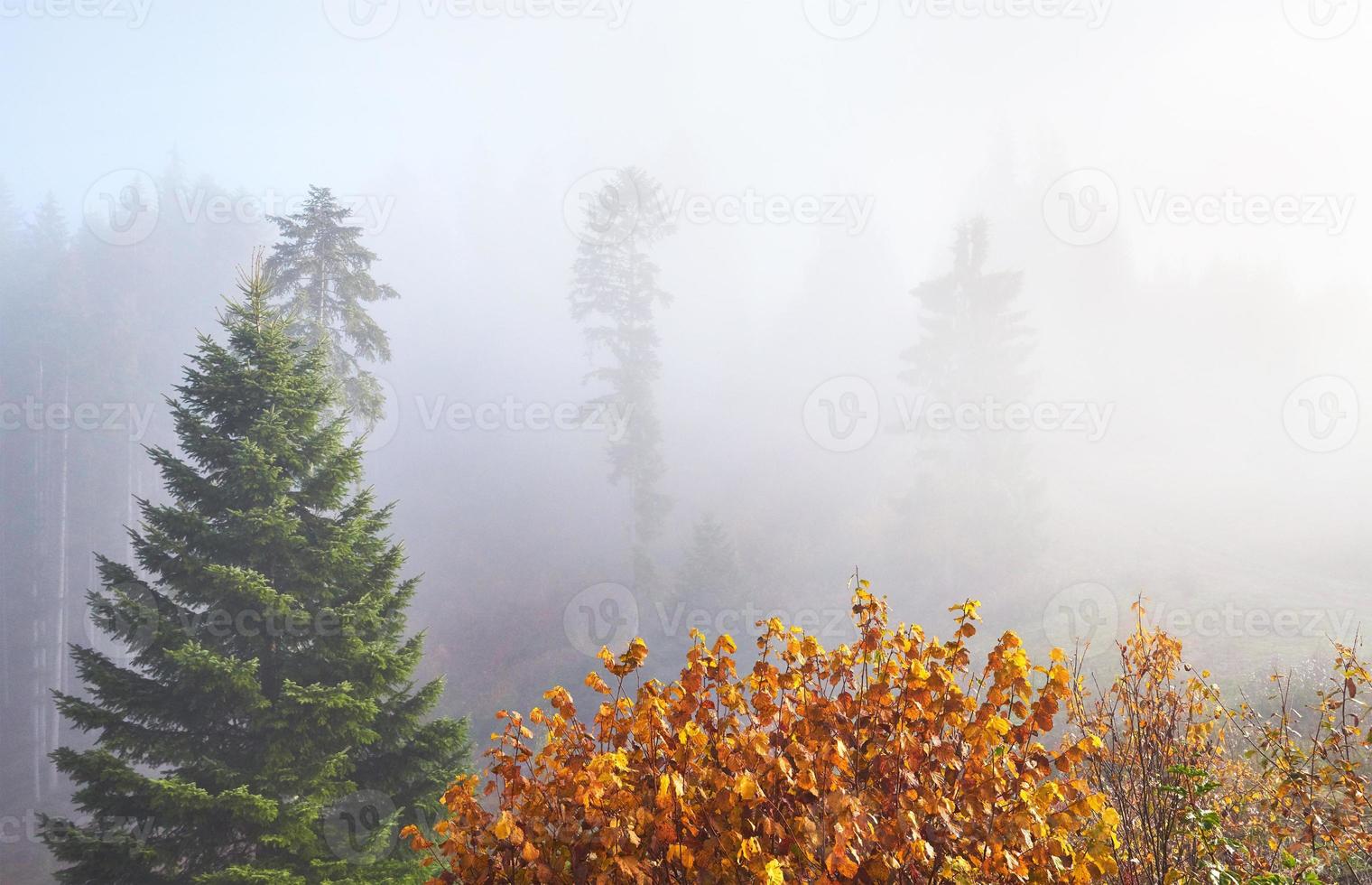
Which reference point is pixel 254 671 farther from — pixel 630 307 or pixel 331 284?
pixel 630 307

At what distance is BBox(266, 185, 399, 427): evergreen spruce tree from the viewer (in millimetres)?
16156

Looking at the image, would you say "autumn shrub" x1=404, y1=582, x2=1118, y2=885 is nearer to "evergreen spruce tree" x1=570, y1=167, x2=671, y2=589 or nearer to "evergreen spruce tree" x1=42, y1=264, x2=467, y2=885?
"evergreen spruce tree" x1=42, y1=264, x2=467, y2=885

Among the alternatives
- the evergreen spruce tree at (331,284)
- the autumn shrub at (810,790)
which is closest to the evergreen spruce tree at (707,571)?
the evergreen spruce tree at (331,284)

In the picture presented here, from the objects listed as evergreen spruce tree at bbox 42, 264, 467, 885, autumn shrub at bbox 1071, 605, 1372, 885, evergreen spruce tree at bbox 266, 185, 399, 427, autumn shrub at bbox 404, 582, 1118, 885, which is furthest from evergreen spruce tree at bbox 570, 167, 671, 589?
autumn shrub at bbox 404, 582, 1118, 885

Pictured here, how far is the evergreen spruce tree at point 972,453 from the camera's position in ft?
85.0

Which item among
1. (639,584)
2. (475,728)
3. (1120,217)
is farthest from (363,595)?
(1120,217)

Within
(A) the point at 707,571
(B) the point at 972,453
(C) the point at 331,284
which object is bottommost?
(A) the point at 707,571

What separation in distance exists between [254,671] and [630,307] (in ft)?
76.4

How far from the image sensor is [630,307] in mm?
28500

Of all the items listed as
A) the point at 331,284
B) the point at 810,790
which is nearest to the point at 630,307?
the point at 331,284

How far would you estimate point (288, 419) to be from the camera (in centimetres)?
832

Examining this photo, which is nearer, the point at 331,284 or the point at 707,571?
the point at 331,284

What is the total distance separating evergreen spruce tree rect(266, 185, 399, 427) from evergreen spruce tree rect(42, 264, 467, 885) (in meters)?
8.07

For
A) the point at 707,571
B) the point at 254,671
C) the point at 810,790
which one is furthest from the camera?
the point at 707,571
